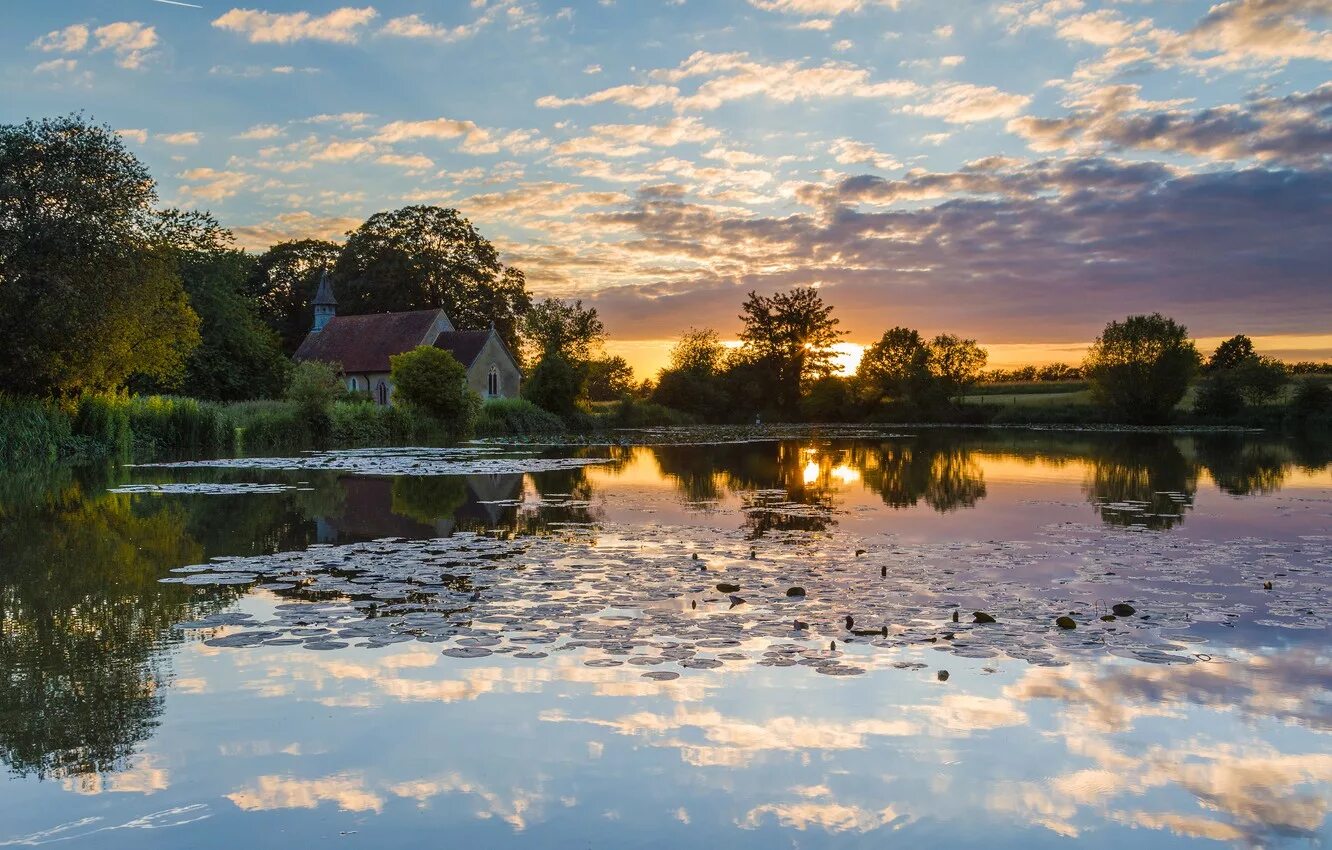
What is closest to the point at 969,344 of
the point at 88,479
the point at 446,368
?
the point at 446,368

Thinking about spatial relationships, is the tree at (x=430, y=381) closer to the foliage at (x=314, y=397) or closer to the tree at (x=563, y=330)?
the foliage at (x=314, y=397)

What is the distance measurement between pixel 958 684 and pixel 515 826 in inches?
123

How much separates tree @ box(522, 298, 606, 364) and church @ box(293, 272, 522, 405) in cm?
1056

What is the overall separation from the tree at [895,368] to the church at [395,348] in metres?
31.0

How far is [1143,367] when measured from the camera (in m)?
65.1

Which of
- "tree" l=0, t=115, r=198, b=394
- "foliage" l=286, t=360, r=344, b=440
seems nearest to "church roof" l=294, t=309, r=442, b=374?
"foliage" l=286, t=360, r=344, b=440

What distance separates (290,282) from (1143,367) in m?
67.0

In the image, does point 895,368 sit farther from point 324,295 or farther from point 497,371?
point 324,295

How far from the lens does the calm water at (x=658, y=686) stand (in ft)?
13.5

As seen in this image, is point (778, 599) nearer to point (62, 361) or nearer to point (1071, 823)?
point (1071, 823)

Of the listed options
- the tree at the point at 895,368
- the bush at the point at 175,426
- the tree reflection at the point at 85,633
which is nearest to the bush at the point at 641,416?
the tree at the point at 895,368

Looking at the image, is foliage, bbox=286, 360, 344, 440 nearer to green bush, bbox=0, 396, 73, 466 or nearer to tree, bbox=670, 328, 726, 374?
green bush, bbox=0, 396, 73, 466

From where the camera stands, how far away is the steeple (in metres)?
69.1

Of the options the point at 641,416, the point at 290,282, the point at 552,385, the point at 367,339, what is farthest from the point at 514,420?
the point at 290,282
